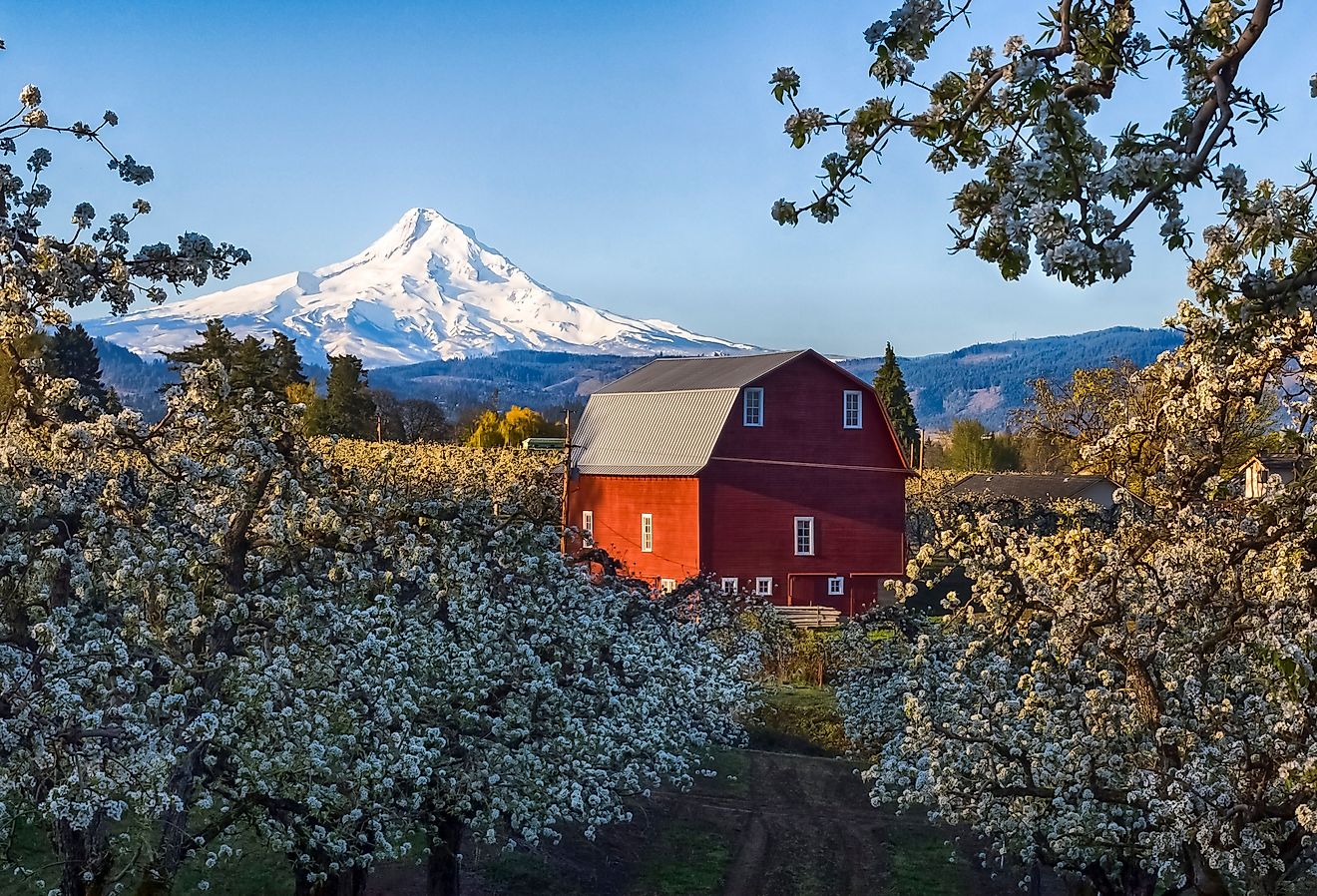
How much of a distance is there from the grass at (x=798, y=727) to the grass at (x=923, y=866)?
4074mm

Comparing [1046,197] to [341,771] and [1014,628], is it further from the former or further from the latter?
[1014,628]

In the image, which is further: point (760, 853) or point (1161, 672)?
point (760, 853)

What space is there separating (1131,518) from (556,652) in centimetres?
630

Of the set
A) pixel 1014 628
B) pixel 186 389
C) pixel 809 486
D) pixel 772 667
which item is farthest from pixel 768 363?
pixel 186 389

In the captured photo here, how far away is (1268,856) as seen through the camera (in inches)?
456

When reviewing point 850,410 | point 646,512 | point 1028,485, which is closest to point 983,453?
point 1028,485

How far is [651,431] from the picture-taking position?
48.7 meters

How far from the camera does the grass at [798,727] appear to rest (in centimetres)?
2602

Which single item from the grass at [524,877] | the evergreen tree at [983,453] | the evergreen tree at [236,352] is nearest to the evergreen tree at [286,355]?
the evergreen tree at [236,352]

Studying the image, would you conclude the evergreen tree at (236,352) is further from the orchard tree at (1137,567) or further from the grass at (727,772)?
the orchard tree at (1137,567)

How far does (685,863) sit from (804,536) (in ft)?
92.2

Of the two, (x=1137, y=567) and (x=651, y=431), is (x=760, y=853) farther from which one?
(x=651, y=431)

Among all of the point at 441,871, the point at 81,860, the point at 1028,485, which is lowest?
the point at 441,871

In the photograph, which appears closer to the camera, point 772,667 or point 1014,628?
point 1014,628
